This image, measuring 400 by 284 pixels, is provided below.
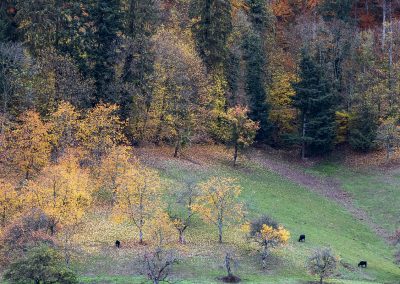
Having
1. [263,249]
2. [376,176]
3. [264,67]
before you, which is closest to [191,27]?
[264,67]

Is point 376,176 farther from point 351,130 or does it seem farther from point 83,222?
point 83,222

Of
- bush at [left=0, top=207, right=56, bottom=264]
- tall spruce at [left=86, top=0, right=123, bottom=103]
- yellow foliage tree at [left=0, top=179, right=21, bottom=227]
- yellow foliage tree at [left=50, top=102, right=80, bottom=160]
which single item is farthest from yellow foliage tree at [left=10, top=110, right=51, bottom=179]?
tall spruce at [left=86, top=0, right=123, bottom=103]

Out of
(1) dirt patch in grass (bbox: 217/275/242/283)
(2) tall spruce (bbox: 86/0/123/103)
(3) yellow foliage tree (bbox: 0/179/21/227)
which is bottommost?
(1) dirt patch in grass (bbox: 217/275/242/283)

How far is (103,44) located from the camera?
216 ft

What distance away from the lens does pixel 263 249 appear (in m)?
44.8

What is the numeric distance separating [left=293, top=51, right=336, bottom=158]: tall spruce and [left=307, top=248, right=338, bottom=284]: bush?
35.1 meters

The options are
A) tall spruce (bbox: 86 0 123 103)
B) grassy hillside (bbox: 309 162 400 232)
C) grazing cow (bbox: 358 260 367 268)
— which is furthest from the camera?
tall spruce (bbox: 86 0 123 103)

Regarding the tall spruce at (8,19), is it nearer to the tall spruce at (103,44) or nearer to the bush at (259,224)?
the tall spruce at (103,44)

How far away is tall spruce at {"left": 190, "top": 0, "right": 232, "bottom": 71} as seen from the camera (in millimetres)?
74438

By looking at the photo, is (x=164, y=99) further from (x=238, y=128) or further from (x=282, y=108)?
(x=282, y=108)

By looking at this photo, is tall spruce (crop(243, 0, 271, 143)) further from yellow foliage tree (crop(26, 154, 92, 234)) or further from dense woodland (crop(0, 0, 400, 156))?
yellow foliage tree (crop(26, 154, 92, 234))

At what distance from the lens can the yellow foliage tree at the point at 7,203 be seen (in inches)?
1671

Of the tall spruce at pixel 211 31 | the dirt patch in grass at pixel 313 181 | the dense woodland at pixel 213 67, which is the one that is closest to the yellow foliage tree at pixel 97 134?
the dense woodland at pixel 213 67

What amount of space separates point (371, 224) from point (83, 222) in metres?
26.9
